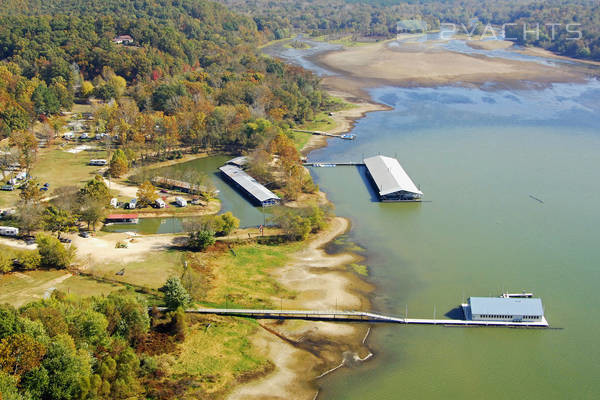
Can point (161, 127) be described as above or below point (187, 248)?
above

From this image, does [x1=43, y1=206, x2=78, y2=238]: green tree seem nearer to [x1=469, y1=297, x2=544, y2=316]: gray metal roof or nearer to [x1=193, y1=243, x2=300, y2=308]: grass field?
[x1=193, y1=243, x2=300, y2=308]: grass field

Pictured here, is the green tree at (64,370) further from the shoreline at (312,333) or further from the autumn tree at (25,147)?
the autumn tree at (25,147)

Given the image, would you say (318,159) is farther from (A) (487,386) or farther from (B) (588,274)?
(A) (487,386)

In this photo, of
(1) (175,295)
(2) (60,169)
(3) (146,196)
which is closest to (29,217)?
(3) (146,196)

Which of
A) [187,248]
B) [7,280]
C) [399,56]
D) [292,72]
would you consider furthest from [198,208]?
[399,56]

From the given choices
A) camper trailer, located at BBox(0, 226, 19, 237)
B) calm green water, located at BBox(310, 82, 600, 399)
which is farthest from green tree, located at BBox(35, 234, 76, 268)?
calm green water, located at BBox(310, 82, 600, 399)

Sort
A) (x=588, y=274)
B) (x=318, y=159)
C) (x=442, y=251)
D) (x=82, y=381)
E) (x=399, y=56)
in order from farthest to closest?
1. (x=399, y=56)
2. (x=318, y=159)
3. (x=442, y=251)
4. (x=588, y=274)
5. (x=82, y=381)
